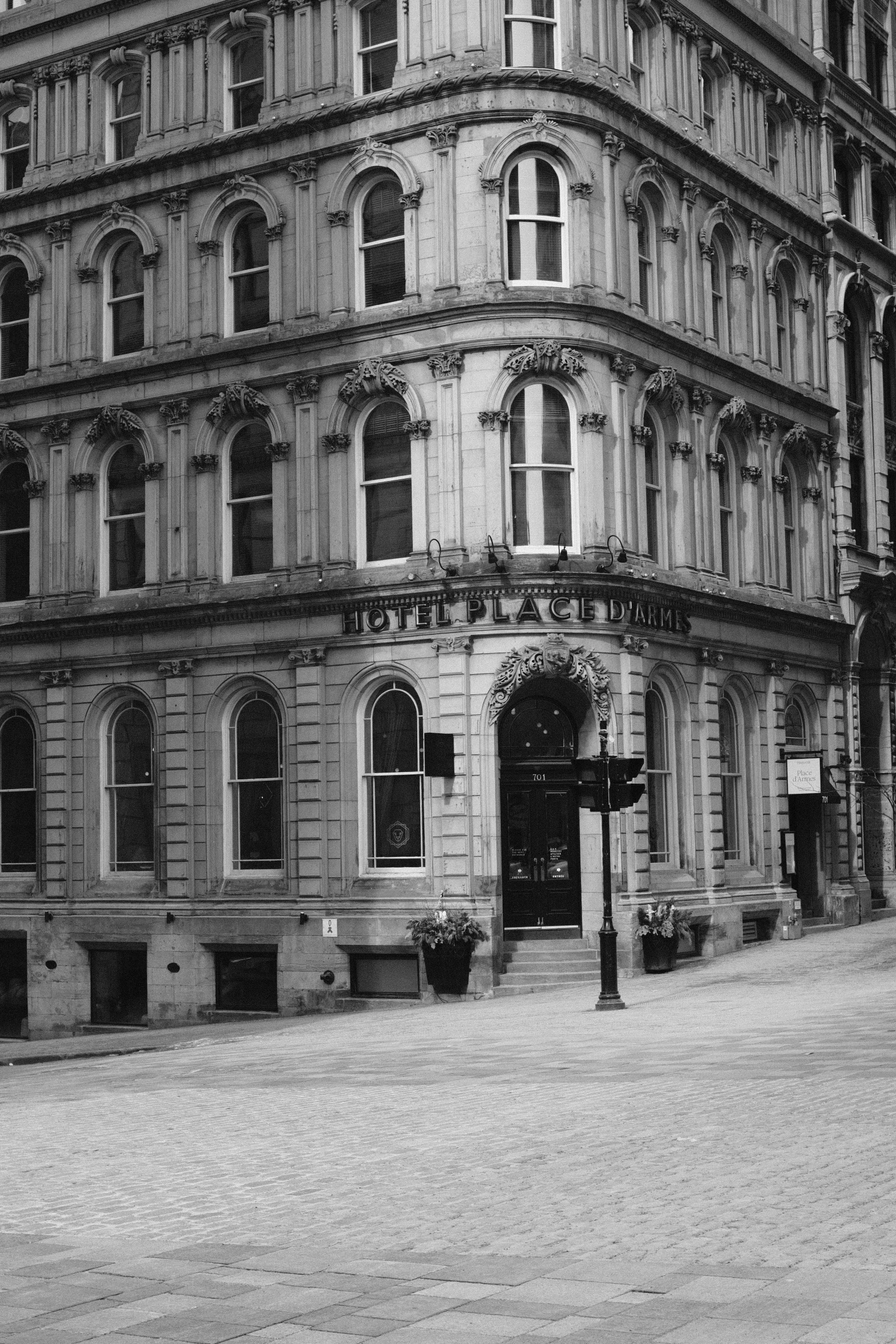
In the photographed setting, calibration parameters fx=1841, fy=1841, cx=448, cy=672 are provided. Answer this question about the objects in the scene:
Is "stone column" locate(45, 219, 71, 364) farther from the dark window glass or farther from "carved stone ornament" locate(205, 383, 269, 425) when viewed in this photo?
the dark window glass

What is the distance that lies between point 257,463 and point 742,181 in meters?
12.3

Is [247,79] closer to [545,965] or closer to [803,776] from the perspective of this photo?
[803,776]

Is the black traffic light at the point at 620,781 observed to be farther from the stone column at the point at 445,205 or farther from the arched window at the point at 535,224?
the stone column at the point at 445,205

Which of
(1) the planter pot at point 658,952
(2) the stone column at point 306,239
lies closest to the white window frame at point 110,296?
(2) the stone column at point 306,239

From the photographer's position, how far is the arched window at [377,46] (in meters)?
34.5

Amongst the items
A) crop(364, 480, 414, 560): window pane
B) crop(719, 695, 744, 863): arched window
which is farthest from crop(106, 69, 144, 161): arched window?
crop(719, 695, 744, 863): arched window

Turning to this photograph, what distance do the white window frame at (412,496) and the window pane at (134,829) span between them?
687 centimetres

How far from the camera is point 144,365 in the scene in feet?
120

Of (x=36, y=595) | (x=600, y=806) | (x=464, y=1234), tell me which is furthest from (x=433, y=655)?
(x=464, y=1234)

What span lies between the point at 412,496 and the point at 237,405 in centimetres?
460

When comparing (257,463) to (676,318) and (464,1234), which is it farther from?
(464,1234)

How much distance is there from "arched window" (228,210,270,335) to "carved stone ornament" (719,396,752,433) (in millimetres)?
9473

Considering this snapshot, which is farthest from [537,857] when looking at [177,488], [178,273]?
[178,273]

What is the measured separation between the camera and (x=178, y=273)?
3678 cm
